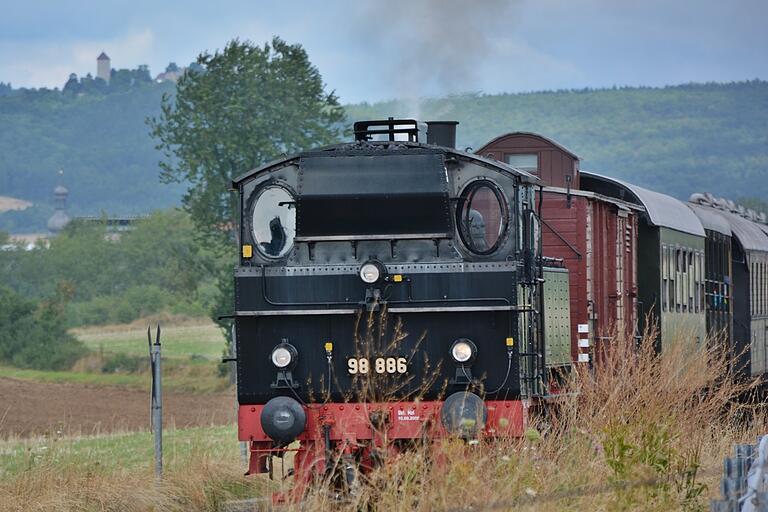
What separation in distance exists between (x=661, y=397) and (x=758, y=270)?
42.9ft

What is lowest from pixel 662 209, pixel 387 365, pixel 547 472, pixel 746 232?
pixel 547 472

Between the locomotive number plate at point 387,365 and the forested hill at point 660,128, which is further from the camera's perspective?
the forested hill at point 660,128

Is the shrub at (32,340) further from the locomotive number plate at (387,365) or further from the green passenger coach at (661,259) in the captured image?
the locomotive number plate at (387,365)

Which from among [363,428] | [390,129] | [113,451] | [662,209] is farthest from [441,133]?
[113,451]

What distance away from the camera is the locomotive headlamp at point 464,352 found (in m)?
11.7

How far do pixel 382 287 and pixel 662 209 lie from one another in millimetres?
8915

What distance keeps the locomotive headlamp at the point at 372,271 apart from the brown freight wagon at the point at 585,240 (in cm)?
369

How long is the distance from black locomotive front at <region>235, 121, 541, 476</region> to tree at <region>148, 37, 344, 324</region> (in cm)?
3459

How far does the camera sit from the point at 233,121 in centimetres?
A: 4909

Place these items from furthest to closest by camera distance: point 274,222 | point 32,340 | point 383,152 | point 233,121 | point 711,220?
point 32,340, point 233,121, point 711,220, point 274,222, point 383,152

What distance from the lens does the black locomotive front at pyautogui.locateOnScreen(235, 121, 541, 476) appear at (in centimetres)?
1177

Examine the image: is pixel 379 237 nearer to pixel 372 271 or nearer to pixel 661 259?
pixel 372 271

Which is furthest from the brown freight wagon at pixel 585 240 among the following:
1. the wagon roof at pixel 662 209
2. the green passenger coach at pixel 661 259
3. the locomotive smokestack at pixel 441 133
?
the locomotive smokestack at pixel 441 133

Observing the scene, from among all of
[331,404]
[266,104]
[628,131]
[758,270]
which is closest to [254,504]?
[331,404]
